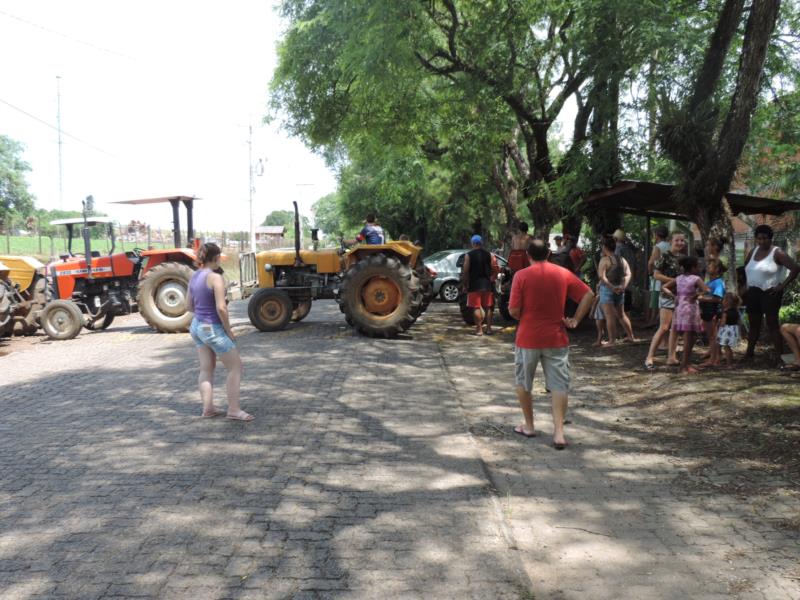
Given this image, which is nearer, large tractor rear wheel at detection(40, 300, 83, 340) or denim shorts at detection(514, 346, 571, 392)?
denim shorts at detection(514, 346, 571, 392)

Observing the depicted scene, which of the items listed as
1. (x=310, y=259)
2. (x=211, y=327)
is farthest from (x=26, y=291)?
(x=211, y=327)

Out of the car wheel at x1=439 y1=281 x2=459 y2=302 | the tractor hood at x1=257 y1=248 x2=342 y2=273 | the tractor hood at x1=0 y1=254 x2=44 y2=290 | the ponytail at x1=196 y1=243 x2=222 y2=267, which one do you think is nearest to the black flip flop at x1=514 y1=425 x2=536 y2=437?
the ponytail at x1=196 y1=243 x2=222 y2=267

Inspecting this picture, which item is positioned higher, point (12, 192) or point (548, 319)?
point (12, 192)

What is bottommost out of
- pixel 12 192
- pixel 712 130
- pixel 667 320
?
pixel 667 320

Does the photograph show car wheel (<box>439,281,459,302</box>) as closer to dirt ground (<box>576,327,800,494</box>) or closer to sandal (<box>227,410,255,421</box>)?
dirt ground (<box>576,327,800,494</box>)

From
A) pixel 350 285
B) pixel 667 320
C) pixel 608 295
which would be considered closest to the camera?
pixel 667 320

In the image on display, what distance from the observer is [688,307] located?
830cm

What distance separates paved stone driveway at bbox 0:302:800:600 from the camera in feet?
11.5

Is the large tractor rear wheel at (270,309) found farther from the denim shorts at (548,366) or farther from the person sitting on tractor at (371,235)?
the denim shorts at (548,366)

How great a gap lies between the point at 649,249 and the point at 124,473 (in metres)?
12.8

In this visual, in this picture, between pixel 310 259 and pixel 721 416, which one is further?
pixel 310 259

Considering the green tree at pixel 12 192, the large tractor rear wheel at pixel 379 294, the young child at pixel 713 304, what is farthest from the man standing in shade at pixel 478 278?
the green tree at pixel 12 192

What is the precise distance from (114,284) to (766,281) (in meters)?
12.1

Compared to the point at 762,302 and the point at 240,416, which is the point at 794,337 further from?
the point at 240,416
